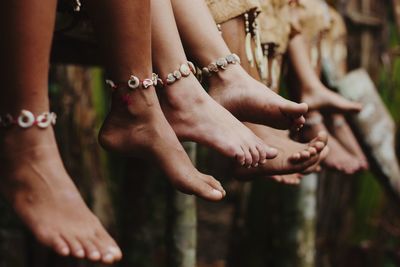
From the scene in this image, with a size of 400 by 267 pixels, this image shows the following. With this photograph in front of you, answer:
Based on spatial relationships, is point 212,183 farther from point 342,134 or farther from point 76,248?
point 342,134

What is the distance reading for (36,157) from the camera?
1.15m

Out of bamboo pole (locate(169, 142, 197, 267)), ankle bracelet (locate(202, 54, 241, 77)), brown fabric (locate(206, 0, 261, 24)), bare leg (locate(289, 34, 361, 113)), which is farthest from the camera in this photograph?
bamboo pole (locate(169, 142, 197, 267))

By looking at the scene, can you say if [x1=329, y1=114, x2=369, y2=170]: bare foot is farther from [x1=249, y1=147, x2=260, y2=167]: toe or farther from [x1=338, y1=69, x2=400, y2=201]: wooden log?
[x1=249, y1=147, x2=260, y2=167]: toe

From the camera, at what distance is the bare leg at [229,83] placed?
59.5 inches

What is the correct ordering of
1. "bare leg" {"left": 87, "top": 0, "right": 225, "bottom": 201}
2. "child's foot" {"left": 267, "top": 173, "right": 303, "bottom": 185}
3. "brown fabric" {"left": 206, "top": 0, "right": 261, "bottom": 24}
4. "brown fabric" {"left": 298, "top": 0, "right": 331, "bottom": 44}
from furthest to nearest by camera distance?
"brown fabric" {"left": 298, "top": 0, "right": 331, "bottom": 44} < "child's foot" {"left": 267, "top": 173, "right": 303, "bottom": 185} < "brown fabric" {"left": 206, "top": 0, "right": 261, "bottom": 24} < "bare leg" {"left": 87, "top": 0, "right": 225, "bottom": 201}

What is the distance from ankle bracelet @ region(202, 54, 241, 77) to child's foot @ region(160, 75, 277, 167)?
0.35 ft

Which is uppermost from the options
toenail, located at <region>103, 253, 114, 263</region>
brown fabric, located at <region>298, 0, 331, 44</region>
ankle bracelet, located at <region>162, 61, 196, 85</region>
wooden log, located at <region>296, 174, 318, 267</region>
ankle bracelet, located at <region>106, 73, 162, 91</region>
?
ankle bracelet, located at <region>106, 73, 162, 91</region>

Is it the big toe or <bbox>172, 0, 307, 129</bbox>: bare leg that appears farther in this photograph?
<bbox>172, 0, 307, 129</bbox>: bare leg

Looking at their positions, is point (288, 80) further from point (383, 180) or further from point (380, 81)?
point (380, 81)

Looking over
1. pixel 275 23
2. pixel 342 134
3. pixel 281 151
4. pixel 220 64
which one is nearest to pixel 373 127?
pixel 342 134

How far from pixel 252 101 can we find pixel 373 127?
1.92 meters

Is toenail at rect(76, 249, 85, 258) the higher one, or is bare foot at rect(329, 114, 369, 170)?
toenail at rect(76, 249, 85, 258)

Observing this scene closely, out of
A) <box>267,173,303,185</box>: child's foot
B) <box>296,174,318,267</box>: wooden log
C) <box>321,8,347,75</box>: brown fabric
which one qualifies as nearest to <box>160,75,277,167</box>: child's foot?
<box>267,173,303,185</box>: child's foot

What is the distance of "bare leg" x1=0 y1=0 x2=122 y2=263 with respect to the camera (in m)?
1.10
